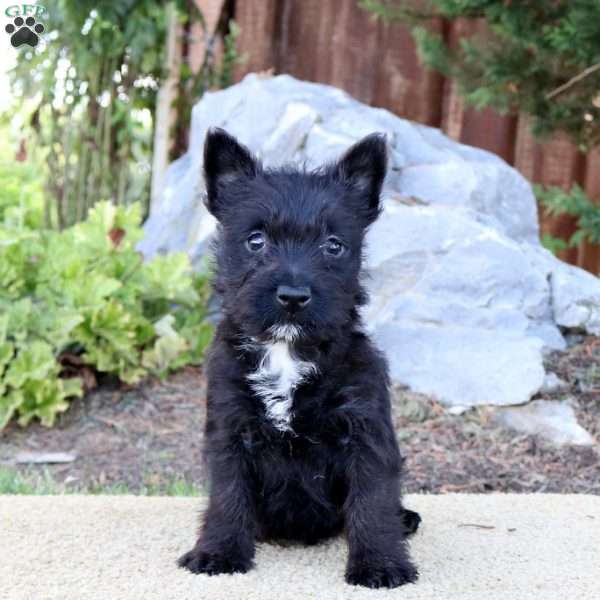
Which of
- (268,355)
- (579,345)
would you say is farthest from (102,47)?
(268,355)

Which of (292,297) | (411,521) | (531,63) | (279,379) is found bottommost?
(411,521)

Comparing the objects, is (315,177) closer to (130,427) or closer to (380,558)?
(380,558)

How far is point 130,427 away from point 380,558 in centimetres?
337

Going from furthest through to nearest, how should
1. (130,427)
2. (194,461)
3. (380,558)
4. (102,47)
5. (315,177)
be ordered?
1. (102,47)
2. (130,427)
3. (194,461)
4. (315,177)
5. (380,558)

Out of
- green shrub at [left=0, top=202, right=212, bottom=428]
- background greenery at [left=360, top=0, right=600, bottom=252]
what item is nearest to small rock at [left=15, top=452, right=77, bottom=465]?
green shrub at [left=0, top=202, right=212, bottom=428]

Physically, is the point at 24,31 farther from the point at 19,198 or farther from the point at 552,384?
the point at 552,384

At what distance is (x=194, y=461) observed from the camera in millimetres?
5816

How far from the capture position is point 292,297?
2943 mm

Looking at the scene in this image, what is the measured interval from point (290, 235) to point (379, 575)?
3.70ft

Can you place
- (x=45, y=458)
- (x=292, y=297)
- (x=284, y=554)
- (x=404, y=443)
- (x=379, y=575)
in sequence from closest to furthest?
1. (x=292, y=297)
2. (x=379, y=575)
3. (x=284, y=554)
4. (x=404, y=443)
5. (x=45, y=458)

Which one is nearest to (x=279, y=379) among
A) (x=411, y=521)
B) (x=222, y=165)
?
(x=222, y=165)

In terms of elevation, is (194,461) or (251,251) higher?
(251,251)

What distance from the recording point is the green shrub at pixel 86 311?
20.2 ft

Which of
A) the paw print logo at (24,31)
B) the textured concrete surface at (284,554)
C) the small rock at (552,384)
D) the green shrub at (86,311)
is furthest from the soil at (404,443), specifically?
the paw print logo at (24,31)
